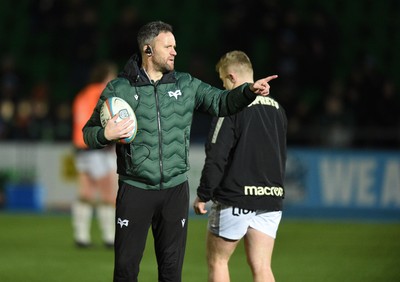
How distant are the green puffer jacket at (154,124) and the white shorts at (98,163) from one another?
19.6 ft

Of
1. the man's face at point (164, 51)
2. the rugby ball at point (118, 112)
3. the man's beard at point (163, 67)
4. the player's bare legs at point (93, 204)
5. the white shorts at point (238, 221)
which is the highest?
the man's face at point (164, 51)

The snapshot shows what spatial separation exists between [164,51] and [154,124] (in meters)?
0.54

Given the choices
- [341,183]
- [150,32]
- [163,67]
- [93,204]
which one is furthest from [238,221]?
[341,183]

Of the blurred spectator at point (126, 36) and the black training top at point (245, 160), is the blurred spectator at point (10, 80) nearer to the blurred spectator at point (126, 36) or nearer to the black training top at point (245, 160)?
the blurred spectator at point (126, 36)

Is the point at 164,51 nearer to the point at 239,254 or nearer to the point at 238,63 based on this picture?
the point at 238,63

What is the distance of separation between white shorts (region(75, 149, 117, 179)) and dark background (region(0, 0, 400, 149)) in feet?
17.9

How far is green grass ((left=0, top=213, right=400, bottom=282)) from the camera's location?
10820 millimetres

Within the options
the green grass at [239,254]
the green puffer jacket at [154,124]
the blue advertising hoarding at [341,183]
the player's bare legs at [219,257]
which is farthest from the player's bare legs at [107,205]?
the green puffer jacket at [154,124]

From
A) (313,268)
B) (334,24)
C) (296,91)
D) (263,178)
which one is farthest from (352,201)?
(263,178)

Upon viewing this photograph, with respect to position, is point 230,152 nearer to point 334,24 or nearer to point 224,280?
point 224,280

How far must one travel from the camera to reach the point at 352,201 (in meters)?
17.5

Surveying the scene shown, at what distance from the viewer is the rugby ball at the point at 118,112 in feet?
22.6

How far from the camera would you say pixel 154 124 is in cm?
710

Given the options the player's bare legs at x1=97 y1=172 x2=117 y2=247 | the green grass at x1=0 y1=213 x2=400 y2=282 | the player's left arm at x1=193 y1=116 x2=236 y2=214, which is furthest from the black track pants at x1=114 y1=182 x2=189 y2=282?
the player's bare legs at x1=97 y1=172 x2=117 y2=247
